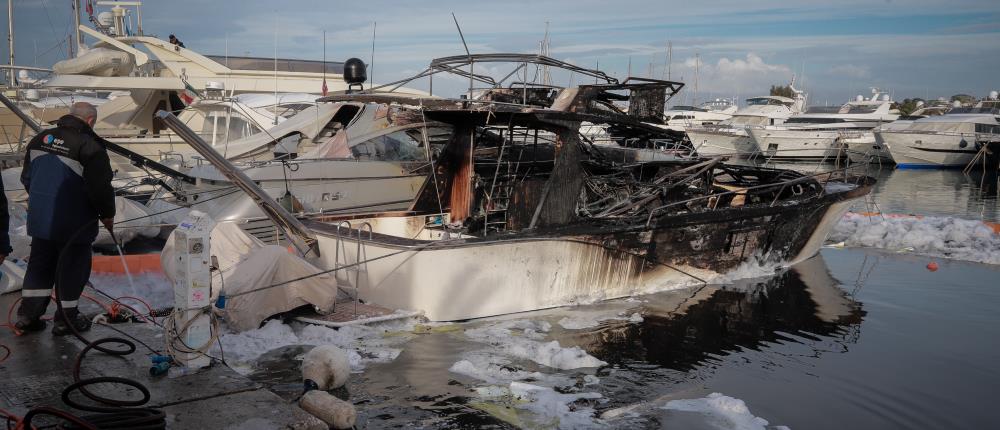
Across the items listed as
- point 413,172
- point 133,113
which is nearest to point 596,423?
point 413,172

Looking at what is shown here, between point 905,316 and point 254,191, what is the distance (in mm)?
8247

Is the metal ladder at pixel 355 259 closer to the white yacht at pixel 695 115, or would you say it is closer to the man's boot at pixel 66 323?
the man's boot at pixel 66 323

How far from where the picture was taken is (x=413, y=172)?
11930 mm

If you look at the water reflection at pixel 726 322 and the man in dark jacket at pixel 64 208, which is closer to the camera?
the man in dark jacket at pixel 64 208

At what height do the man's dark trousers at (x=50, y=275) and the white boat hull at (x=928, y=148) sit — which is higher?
the white boat hull at (x=928, y=148)

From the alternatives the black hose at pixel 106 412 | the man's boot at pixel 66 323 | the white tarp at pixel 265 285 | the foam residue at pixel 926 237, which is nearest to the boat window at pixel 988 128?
the foam residue at pixel 926 237

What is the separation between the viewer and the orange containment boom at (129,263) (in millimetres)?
8805

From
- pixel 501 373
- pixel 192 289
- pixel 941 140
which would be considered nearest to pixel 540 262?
pixel 501 373

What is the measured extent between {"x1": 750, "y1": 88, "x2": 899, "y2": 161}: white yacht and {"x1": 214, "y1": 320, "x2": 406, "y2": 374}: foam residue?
31.9m

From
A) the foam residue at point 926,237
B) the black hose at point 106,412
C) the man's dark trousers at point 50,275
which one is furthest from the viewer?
the foam residue at point 926,237

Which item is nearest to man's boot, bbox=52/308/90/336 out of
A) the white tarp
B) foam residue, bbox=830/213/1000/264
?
the white tarp

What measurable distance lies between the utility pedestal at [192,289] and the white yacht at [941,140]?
3932 centimetres

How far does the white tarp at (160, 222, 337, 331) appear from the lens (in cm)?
714

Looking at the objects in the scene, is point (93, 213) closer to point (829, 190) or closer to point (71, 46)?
point (829, 190)
